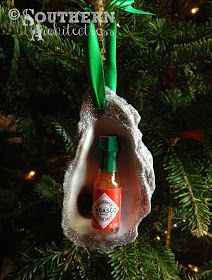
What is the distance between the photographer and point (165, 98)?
56 cm

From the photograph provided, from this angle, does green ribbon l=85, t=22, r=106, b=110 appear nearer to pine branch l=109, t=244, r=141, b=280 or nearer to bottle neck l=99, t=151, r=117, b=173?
bottle neck l=99, t=151, r=117, b=173

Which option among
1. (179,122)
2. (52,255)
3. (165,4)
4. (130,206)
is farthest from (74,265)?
(165,4)

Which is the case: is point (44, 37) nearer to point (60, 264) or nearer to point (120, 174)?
point (120, 174)

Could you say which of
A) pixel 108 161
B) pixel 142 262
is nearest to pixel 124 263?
pixel 142 262

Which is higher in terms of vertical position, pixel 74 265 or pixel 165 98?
pixel 165 98

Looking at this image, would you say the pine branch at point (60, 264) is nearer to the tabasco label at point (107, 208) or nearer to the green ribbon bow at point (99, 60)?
the tabasco label at point (107, 208)

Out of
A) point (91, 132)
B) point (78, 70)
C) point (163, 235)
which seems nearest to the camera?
point (91, 132)

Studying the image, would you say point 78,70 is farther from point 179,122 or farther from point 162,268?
point 162,268

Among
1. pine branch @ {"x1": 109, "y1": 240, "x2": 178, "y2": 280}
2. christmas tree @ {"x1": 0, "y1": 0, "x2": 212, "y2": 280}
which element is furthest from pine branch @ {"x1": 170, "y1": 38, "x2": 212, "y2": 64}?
pine branch @ {"x1": 109, "y1": 240, "x2": 178, "y2": 280}

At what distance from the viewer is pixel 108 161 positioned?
1.37ft

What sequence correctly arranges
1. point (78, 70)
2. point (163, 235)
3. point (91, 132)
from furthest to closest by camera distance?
point (163, 235), point (78, 70), point (91, 132)

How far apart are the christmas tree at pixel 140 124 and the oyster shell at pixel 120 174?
0.06ft

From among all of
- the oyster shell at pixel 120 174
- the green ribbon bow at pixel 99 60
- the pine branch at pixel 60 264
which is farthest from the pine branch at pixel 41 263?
the green ribbon bow at pixel 99 60

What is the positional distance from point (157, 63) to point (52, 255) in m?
0.31
